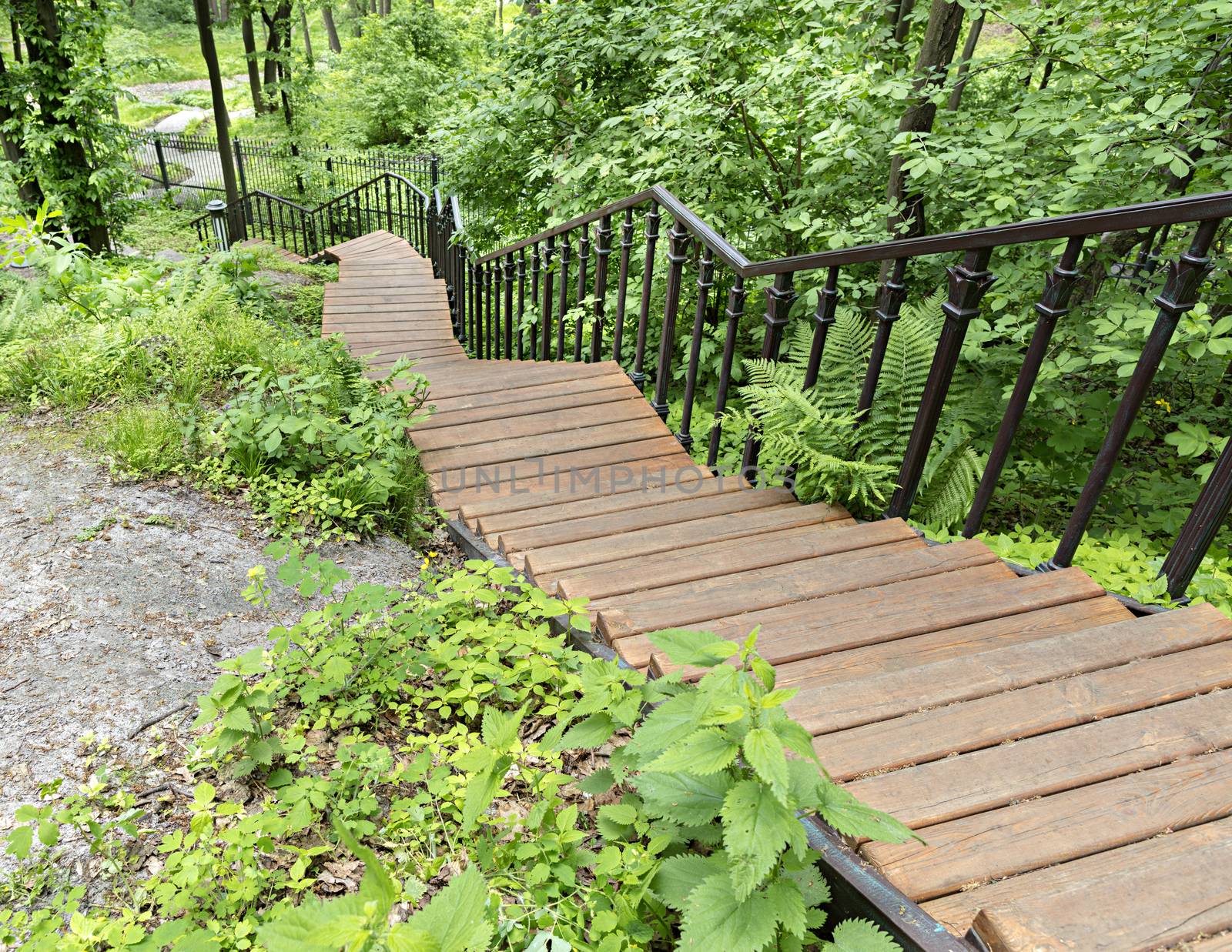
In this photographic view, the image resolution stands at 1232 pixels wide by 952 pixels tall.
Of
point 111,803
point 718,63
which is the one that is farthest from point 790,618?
point 718,63

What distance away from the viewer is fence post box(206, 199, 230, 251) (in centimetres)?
1269

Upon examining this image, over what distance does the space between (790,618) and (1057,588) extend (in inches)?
32.1

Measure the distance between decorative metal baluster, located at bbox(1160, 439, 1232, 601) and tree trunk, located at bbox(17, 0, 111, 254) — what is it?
10.3 meters

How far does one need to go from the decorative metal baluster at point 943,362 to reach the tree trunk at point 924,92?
1.56 metres

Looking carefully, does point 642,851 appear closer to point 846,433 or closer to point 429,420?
point 846,433

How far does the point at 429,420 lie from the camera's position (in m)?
4.28

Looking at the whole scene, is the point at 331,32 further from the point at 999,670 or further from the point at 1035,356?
the point at 999,670

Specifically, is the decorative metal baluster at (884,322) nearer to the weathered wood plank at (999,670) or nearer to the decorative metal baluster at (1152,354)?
the decorative metal baluster at (1152,354)

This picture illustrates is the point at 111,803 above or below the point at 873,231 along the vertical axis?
below

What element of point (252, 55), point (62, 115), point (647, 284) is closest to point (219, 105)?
point (62, 115)

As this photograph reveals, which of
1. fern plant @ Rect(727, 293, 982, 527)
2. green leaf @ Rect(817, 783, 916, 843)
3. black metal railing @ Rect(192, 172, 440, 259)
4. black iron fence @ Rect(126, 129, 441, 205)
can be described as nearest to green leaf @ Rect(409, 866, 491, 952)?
green leaf @ Rect(817, 783, 916, 843)

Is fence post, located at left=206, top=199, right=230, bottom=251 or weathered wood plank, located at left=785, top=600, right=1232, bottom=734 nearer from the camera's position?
weathered wood plank, located at left=785, top=600, right=1232, bottom=734

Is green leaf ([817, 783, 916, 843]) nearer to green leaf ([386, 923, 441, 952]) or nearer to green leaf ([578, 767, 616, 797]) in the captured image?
green leaf ([578, 767, 616, 797])

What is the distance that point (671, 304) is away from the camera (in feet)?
13.1
